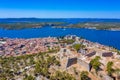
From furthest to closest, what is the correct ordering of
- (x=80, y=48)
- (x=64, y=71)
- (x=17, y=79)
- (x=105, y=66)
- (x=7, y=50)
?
(x=7, y=50)
(x=80, y=48)
(x=17, y=79)
(x=64, y=71)
(x=105, y=66)

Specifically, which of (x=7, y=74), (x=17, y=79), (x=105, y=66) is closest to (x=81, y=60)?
(x=105, y=66)

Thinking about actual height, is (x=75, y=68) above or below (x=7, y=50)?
above

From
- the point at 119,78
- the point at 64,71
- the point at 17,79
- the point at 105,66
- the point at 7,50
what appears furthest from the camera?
the point at 7,50

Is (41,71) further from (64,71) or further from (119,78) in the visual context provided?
(119,78)

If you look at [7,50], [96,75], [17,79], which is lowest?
[7,50]

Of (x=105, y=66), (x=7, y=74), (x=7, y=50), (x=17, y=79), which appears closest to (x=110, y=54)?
(x=105, y=66)

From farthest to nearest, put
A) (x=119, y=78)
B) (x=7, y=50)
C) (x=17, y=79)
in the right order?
(x=7, y=50) < (x=17, y=79) < (x=119, y=78)

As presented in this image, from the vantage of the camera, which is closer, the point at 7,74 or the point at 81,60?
the point at 81,60

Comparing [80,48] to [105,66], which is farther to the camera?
[80,48]

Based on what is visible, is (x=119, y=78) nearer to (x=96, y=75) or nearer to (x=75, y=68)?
(x=96, y=75)
